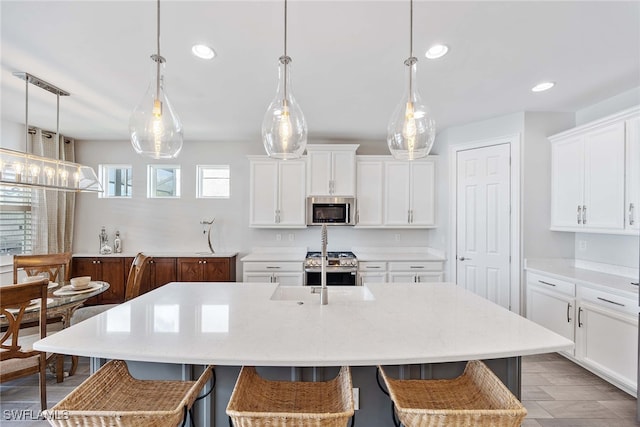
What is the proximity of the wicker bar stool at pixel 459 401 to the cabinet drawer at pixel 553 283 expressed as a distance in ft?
6.51

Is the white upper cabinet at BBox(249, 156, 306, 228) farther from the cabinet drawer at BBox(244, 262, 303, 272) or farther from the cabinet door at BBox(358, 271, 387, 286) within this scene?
the cabinet door at BBox(358, 271, 387, 286)

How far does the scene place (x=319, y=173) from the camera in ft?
13.7

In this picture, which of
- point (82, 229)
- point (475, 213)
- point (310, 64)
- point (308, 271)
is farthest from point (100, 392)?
point (82, 229)

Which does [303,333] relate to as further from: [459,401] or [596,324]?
[596,324]

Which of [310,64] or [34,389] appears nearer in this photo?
[310,64]

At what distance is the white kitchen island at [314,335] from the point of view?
1140 millimetres

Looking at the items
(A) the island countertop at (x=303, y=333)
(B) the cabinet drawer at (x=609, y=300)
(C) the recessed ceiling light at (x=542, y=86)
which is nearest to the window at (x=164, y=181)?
(A) the island countertop at (x=303, y=333)

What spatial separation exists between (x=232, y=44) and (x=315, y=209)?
8.20 ft

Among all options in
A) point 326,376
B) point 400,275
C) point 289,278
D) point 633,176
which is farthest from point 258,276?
point 633,176

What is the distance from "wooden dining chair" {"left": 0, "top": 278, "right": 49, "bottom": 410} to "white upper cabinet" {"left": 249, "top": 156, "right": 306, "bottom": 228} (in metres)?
2.42

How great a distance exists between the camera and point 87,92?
282 centimetres

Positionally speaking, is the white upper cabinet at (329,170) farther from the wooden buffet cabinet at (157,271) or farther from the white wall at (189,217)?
the wooden buffet cabinet at (157,271)

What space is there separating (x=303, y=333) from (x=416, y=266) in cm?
295

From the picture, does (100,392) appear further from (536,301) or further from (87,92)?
(536,301)
